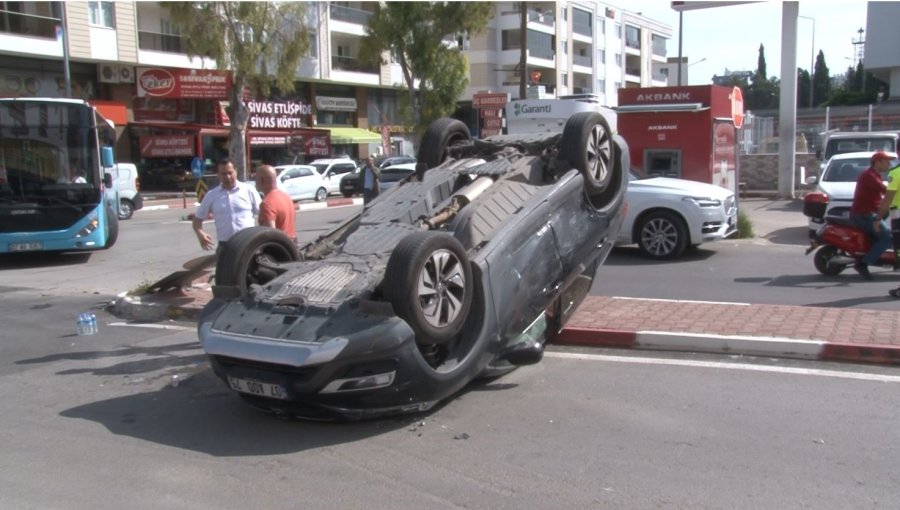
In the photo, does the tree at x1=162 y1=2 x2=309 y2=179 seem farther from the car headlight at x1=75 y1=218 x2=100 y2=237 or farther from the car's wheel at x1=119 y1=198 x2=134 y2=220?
the car headlight at x1=75 y1=218 x2=100 y2=237

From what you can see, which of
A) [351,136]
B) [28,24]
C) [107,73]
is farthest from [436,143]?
[351,136]

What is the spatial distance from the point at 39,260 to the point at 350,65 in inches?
1411

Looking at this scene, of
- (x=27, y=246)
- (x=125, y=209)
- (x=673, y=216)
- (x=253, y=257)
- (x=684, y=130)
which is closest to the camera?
(x=253, y=257)

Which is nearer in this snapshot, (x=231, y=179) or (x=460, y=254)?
(x=460, y=254)

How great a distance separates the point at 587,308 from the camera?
A: 876 cm

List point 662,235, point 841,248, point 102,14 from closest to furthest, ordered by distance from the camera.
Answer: point 841,248 → point 662,235 → point 102,14

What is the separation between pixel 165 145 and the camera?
3912 centimetres

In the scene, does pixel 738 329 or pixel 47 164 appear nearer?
pixel 738 329

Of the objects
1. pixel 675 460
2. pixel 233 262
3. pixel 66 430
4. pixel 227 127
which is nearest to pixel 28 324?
pixel 66 430

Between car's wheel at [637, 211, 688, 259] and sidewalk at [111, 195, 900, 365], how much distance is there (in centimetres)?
353

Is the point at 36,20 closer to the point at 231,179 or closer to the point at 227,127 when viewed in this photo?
the point at 227,127

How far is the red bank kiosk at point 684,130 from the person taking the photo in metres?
15.9

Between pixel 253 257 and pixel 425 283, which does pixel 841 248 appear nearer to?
pixel 425 283

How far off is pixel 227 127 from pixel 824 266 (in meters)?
35.5
